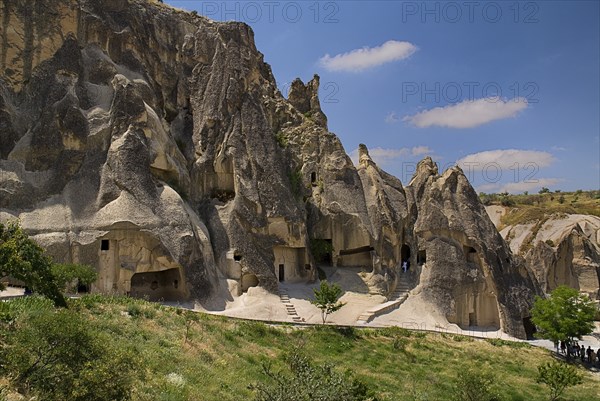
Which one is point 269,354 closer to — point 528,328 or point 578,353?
point 578,353

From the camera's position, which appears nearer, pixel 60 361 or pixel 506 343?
pixel 60 361

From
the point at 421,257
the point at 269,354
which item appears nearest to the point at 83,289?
the point at 269,354

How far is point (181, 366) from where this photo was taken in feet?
57.0

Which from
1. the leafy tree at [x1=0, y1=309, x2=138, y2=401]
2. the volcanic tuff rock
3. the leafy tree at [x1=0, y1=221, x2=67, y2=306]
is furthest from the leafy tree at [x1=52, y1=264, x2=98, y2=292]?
the leafy tree at [x1=0, y1=309, x2=138, y2=401]

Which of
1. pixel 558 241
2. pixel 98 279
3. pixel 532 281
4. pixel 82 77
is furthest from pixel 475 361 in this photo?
pixel 558 241

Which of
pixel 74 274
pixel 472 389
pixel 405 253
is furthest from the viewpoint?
pixel 405 253

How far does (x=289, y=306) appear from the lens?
107 ft

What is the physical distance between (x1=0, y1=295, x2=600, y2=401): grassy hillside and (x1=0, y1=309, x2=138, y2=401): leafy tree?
6.86 feet

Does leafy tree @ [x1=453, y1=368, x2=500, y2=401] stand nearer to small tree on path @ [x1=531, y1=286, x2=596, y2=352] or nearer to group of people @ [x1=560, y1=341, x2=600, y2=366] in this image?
small tree on path @ [x1=531, y1=286, x2=596, y2=352]

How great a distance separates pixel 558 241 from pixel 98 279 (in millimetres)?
45178

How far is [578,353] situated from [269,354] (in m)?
20.0

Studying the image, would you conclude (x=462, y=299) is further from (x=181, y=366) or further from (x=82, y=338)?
(x=82, y=338)

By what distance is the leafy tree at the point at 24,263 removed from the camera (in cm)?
1408

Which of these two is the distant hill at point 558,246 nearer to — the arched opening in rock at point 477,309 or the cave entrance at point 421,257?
A: the arched opening in rock at point 477,309
